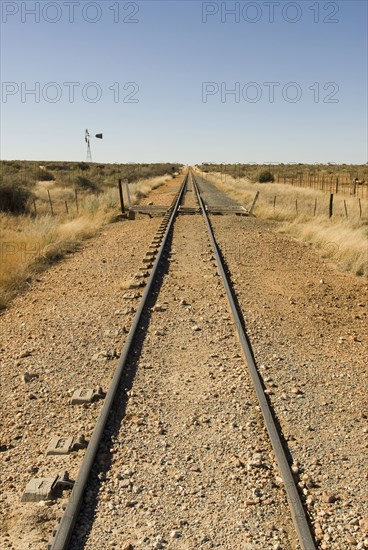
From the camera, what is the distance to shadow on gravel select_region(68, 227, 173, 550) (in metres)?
3.44

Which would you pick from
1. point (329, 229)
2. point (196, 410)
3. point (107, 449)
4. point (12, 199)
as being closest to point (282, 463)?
point (196, 410)

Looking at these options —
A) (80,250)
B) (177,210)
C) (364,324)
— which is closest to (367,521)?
(364,324)

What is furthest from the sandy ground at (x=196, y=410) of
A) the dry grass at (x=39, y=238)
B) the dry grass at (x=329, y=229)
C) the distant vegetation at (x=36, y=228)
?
the dry grass at (x=329, y=229)

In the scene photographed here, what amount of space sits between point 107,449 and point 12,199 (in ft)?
69.3

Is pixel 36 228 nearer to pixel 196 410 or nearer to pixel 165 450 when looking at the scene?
pixel 196 410

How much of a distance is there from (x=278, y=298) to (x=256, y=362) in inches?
134

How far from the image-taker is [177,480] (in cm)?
398

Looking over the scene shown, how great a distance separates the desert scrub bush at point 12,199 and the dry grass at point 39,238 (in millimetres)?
762

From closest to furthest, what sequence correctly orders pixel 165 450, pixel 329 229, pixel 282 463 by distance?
Answer: pixel 282 463
pixel 165 450
pixel 329 229

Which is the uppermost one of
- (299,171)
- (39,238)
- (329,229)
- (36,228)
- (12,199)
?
(299,171)

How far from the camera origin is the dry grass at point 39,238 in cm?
1116

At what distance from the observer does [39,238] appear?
14.9 metres

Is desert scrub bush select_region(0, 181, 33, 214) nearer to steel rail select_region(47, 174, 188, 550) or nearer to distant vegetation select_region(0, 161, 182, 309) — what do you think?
distant vegetation select_region(0, 161, 182, 309)

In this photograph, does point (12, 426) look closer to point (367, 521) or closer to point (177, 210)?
point (367, 521)
